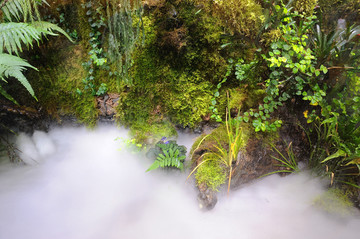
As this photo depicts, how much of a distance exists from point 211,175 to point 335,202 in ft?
4.32

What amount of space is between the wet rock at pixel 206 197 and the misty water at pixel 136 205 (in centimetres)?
8

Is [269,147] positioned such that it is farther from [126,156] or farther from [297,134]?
[126,156]

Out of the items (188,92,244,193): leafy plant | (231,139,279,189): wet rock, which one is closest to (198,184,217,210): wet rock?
(188,92,244,193): leafy plant

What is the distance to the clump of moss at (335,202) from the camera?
2.29 m

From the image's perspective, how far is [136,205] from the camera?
7.80ft

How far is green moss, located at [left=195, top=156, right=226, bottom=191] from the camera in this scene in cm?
219

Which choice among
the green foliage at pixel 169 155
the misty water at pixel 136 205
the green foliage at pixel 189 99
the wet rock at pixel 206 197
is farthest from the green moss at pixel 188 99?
the wet rock at pixel 206 197

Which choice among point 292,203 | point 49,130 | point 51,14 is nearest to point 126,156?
point 49,130

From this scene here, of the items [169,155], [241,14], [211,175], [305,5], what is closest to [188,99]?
[169,155]

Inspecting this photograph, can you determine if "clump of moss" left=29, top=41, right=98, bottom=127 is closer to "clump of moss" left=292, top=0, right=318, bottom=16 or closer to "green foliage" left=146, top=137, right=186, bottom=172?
"green foliage" left=146, top=137, right=186, bottom=172

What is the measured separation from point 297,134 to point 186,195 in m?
1.46

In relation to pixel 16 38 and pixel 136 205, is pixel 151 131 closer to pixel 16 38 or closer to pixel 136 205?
pixel 136 205

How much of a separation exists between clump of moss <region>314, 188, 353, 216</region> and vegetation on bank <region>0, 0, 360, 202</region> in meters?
0.15

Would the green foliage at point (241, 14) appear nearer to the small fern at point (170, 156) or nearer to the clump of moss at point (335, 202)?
the small fern at point (170, 156)
